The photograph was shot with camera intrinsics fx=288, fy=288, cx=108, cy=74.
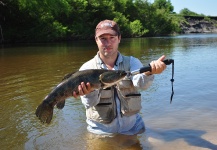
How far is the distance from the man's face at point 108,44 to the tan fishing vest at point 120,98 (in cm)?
28

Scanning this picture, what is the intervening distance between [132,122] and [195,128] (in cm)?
186

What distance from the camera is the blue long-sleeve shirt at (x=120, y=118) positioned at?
4.80 metres

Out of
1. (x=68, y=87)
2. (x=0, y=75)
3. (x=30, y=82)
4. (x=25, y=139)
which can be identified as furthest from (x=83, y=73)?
(x=0, y=75)

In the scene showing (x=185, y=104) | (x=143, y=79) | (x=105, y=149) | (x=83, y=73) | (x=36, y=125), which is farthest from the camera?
(x=185, y=104)

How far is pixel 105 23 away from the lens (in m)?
4.90

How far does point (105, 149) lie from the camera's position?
5.41m

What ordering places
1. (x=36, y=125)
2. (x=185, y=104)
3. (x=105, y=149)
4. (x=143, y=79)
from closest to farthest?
(x=143, y=79), (x=105, y=149), (x=36, y=125), (x=185, y=104)

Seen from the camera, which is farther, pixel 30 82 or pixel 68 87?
pixel 30 82

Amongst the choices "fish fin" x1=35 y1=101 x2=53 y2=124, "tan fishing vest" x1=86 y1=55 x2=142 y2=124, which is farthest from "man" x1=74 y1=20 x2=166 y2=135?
"fish fin" x1=35 y1=101 x2=53 y2=124

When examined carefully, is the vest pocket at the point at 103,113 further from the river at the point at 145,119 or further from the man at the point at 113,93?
the river at the point at 145,119

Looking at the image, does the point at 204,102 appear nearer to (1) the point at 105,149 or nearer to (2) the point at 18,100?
(1) the point at 105,149

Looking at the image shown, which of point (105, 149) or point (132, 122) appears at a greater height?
point (132, 122)

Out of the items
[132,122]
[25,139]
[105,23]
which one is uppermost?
[105,23]


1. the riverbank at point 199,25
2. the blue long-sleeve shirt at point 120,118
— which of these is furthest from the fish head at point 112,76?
the riverbank at point 199,25
